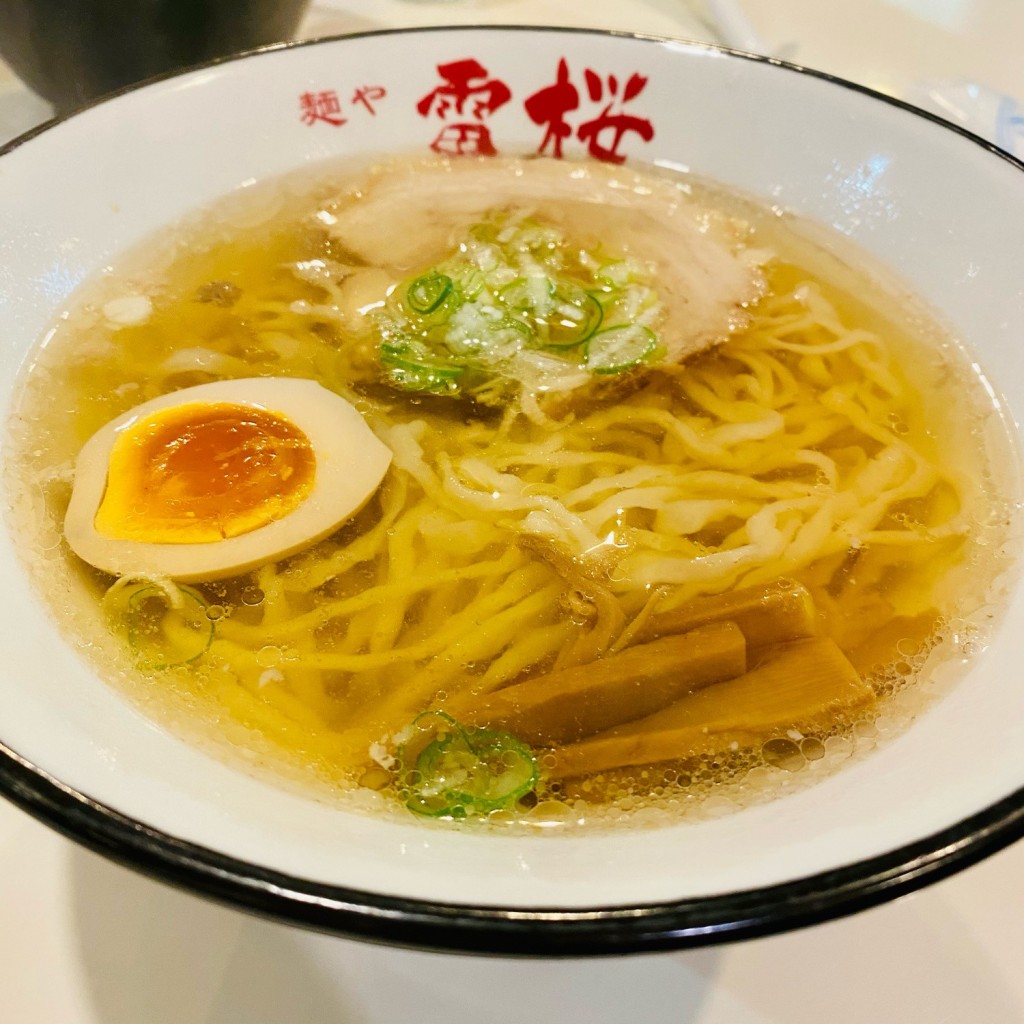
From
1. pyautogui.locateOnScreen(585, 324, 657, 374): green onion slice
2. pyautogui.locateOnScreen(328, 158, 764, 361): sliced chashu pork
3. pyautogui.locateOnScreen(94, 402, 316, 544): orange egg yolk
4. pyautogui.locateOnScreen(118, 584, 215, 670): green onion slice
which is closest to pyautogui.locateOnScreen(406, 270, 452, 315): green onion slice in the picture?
pyautogui.locateOnScreen(328, 158, 764, 361): sliced chashu pork

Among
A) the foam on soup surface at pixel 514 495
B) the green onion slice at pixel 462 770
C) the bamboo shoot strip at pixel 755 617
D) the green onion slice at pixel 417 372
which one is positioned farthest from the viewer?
the green onion slice at pixel 417 372

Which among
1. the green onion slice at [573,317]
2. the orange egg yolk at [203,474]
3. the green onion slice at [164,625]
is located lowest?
the green onion slice at [164,625]

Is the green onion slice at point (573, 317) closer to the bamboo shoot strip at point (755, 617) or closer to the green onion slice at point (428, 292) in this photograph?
the green onion slice at point (428, 292)

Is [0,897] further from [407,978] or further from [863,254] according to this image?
[863,254]

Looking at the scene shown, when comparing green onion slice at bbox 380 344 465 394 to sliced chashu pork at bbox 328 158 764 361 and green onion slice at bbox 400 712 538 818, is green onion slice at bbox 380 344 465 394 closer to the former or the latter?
sliced chashu pork at bbox 328 158 764 361

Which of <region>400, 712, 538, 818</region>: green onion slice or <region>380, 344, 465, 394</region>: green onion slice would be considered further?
<region>380, 344, 465, 394</region>: green onion slice

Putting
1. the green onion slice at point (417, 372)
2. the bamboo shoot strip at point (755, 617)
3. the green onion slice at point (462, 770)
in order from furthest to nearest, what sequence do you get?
the green onion slice at point (417, 372), the bamboo shoot strip at point (755, 617), the green onion slice at point (462, 770)

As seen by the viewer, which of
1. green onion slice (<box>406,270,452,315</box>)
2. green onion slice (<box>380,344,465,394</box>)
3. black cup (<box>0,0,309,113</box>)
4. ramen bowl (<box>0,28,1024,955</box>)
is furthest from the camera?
black cup (<box>0,0,309,113</box>)

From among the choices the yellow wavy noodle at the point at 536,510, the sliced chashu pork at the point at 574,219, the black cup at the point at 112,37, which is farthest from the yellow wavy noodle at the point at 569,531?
the black cup at the point at 112,37

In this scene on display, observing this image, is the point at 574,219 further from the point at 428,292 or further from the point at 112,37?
the point at 112,37
